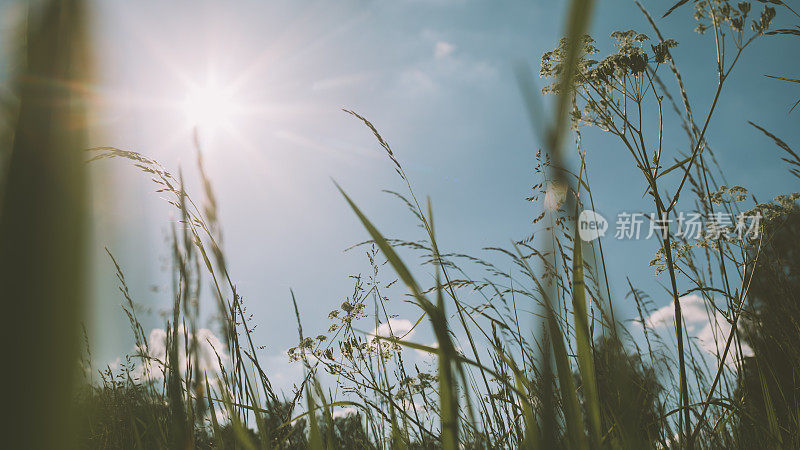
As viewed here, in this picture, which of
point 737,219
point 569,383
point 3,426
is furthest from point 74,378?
point 737,219

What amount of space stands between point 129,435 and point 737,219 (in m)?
2.93

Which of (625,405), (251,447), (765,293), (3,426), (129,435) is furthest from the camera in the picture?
(765,293)

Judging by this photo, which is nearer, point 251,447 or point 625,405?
point 625,405

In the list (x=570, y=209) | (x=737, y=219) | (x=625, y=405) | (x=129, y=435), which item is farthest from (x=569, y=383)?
(x=737, y=219)

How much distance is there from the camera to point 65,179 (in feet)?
0.93

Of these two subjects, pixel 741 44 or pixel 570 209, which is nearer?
pixel 570 209

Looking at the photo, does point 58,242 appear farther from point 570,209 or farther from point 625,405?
point 625,405

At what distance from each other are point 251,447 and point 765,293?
2553 mm

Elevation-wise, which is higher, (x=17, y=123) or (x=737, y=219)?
(x=737, y=219)

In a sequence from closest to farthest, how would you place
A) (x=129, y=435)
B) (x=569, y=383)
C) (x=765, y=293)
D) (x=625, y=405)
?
(x=625, y=405) < (x=569, y=383) < (x=129, y=435) < (x=765, y=293)

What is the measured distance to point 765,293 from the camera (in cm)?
238

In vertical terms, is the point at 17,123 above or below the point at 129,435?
above

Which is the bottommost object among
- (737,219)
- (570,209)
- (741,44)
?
(570,209)

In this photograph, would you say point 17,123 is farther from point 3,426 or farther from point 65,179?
point 3,426
